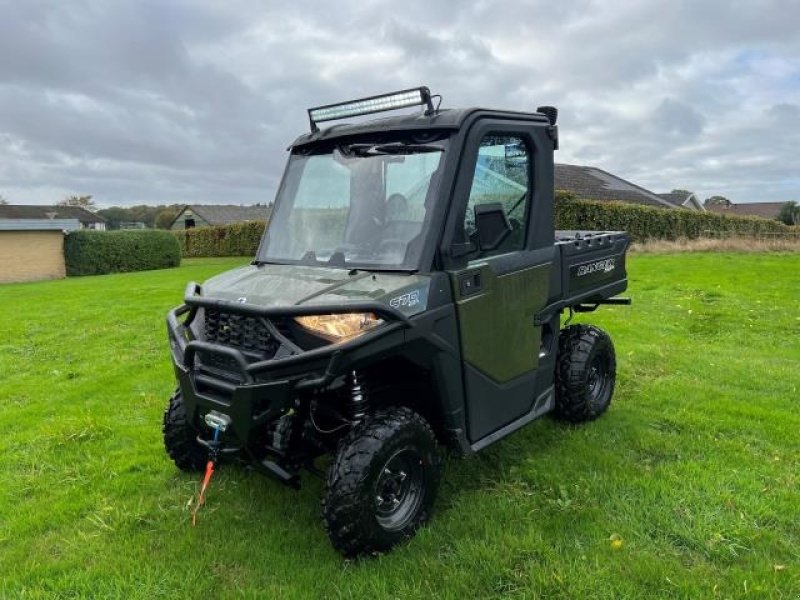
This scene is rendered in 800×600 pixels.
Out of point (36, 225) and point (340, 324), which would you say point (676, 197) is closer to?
point (36, 225)

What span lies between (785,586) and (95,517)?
3.75 m

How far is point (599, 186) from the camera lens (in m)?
31.2

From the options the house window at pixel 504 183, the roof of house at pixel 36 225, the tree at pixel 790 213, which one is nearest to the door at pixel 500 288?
the house window at pixel 504 183

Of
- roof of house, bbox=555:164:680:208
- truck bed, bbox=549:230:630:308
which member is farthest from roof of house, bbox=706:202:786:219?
truck bed, bbox=549:230:630:308

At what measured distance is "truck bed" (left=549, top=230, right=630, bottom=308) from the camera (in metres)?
4.59

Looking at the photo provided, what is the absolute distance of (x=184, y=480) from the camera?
4406 mm

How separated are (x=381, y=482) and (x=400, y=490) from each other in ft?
0.72

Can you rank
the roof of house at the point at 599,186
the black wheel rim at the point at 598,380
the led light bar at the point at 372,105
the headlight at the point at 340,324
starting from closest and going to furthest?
the headlight at the point at 340,324 → the led light bar at the point at 372,105 → the black wheel rim at the point at 598,380 → the roof of house at the point at 599,186

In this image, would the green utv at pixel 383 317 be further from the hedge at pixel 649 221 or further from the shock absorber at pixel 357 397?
the hedge at pixel 649 221

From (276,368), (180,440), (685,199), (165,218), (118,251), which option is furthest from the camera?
(165,218)

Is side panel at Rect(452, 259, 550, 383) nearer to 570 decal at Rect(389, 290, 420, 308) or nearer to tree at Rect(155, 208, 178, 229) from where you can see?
570 decal at Rect(389, 290, 420, 308)

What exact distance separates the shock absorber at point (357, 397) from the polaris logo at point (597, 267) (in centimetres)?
217

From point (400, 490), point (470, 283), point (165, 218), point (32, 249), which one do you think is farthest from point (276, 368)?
point (165, 218)

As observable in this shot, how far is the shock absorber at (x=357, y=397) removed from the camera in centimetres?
341
